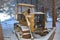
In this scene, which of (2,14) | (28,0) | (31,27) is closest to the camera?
(31,27)

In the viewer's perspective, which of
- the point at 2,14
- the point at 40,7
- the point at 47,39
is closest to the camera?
the point at 47,39

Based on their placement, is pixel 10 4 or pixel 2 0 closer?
pixel 2 0

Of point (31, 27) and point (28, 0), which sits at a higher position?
point (28, 0)

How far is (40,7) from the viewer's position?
3.37 m

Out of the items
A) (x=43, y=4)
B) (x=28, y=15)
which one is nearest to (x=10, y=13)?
(x=43, y=4)

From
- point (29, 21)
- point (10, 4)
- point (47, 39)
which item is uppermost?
point (10, 4)

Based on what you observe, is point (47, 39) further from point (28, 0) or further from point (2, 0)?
point (28, 0)

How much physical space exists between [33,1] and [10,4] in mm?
391

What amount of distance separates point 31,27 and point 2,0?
0.91m

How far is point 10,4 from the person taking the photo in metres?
3.08

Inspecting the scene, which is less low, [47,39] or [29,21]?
[29,21]

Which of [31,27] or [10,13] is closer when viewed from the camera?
[31,27]

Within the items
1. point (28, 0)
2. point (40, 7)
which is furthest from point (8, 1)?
point (40, 7)

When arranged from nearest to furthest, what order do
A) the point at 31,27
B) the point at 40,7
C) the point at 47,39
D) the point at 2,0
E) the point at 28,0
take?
the point at 47,39
the point at 31,27
the point at 2,0
the point at 28,0
the point at 40,7
